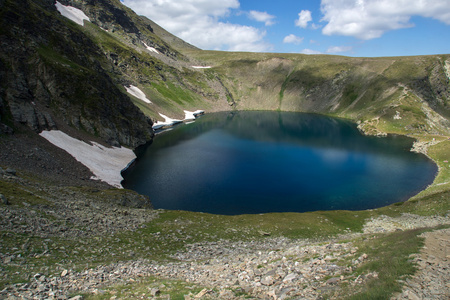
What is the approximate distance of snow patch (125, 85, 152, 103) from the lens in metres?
136

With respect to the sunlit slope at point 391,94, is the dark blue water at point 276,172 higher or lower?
lower

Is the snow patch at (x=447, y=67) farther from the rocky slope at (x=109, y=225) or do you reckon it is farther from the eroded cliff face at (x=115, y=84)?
the rocky slope at (x=109, y=225)

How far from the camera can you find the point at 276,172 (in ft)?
221

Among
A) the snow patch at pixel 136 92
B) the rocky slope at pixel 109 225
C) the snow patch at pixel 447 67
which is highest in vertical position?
the snow patch at pixel 447 67

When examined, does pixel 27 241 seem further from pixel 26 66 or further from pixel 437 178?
pixel 437 178

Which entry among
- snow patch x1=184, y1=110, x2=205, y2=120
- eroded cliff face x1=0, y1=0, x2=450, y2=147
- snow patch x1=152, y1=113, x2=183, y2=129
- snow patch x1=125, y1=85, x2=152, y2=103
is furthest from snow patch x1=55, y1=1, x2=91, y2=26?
snow patch x1=152, y1=113, x2=183, y2=129

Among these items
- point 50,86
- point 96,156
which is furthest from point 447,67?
point 50,86

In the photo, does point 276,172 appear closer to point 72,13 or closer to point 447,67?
point 447,67

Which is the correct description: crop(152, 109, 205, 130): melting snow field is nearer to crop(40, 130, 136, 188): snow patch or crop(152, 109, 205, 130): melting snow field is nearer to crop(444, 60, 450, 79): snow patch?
crop(40, 130, 136, 188): snow patch

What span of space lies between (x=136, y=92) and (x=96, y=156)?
8194 centimetres

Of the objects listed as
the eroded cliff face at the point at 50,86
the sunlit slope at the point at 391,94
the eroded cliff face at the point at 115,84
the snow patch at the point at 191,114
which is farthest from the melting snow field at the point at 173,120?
the sunlit slope at the point at 391,94

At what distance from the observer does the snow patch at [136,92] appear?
446 ft

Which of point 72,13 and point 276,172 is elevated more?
point 72,13

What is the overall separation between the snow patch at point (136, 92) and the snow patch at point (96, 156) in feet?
228
